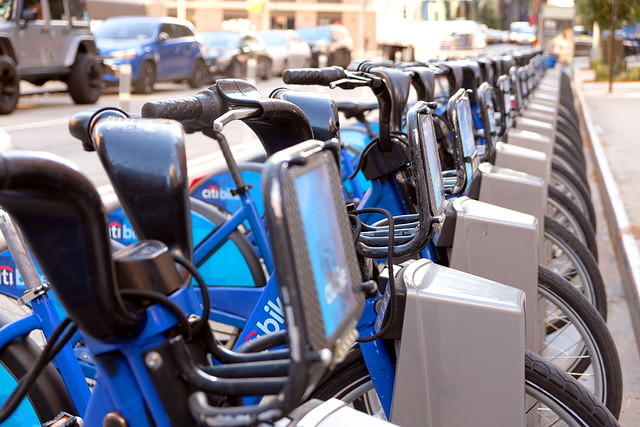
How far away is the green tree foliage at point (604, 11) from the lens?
29266mm

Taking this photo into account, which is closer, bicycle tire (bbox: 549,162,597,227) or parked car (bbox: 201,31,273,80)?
bicycle tire (bbox: 549,162,597,227)

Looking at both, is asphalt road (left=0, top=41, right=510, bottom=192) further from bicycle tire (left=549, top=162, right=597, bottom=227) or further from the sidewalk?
bicycle tire (left=549, top=162, right=597, bottom=227)

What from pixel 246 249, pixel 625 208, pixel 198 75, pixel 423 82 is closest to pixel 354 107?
pixel 423 82

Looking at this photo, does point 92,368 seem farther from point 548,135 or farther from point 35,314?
point 548,135

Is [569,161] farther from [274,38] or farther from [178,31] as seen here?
[274,38]

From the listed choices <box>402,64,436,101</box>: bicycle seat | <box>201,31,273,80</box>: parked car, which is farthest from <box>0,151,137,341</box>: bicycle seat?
<box>201,31,273,80</box>: parked car

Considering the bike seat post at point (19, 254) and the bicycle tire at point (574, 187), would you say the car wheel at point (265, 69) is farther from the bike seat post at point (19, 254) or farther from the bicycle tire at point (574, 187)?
the bike seat post at point (19, 254)

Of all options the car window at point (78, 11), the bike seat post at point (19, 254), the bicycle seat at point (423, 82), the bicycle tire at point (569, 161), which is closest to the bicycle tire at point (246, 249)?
the bicycle seat at point (423, 82)

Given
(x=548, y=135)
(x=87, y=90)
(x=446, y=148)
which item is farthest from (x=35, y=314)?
(x=87, y=90)

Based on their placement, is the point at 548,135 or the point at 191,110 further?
the point at 548,135

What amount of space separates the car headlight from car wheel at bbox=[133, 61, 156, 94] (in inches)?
10.4

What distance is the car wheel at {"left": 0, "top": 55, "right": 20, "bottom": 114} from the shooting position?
14281 millimetres

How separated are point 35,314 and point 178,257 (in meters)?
1.06

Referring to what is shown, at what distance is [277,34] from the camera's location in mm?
30312
